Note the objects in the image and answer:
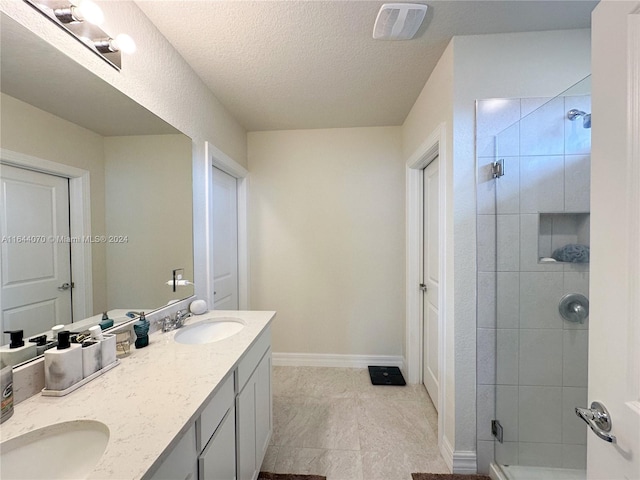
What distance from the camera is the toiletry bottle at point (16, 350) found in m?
0.76

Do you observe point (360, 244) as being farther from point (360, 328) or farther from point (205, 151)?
point (205, 151)

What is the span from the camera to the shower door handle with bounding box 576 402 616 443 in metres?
0.57

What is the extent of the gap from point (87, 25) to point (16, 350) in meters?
1.21

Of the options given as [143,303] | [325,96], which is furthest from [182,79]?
[143,303]

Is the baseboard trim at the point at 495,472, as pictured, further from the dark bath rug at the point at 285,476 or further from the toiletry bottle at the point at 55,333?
the toiletry bottle at the point at 55,333

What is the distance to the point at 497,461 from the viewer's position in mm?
1429

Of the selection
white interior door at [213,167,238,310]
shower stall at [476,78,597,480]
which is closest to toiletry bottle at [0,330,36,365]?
white interior door at [213,167,238,310]

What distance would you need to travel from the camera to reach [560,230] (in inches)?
52.5

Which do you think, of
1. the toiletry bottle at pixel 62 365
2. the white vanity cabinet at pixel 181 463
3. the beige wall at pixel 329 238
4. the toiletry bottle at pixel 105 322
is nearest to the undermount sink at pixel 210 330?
the toiletry bottle at pixel 105 322

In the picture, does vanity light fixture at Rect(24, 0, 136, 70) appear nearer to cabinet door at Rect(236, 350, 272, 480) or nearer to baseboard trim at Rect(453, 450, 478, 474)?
cabinet door at Rect(236, 350, 272, 480)

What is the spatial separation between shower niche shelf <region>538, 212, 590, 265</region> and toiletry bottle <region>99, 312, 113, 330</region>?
2.16 metres

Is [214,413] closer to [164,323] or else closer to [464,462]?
[164,323]

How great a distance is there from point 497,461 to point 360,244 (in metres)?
1.82

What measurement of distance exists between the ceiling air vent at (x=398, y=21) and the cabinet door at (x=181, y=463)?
1.88 meters
